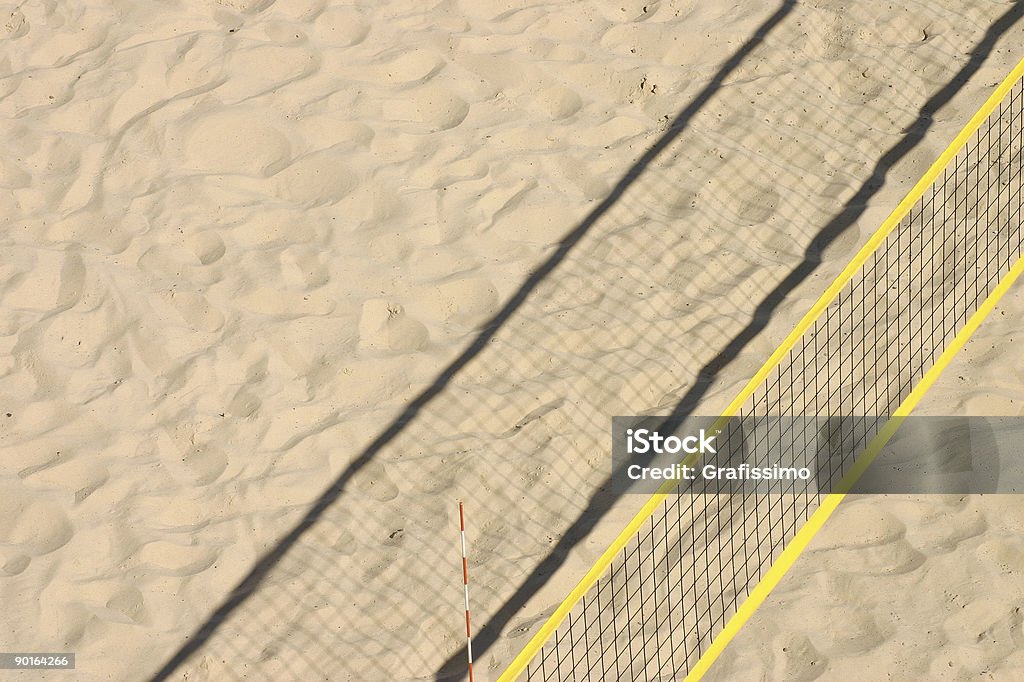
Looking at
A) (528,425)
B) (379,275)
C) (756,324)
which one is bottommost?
(528,425)

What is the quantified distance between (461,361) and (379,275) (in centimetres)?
77

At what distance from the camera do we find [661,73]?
8352mm

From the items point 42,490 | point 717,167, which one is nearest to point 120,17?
point 42,490

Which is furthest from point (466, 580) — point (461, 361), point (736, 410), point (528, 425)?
point (736, 410)

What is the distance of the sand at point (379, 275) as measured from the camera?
6.52 m

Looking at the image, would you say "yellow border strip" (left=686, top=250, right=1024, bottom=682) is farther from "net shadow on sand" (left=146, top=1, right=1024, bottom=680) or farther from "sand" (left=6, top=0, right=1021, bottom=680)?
"net shadow on sand" (left=146, top=1, right=1024, bottom=680)

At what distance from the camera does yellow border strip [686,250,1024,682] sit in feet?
19.9

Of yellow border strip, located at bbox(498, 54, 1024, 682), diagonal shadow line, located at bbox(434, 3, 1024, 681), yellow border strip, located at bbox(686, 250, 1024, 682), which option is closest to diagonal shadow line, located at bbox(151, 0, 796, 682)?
diagonal shadow line, located at bbox(434, 3, 1024, 681)

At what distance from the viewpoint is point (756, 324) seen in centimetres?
723

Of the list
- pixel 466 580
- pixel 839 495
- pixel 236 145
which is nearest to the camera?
pixel 466 580

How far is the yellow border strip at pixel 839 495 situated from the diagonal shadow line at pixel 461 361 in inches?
82.2

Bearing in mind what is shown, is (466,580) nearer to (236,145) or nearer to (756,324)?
(756,324)

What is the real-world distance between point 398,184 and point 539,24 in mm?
1625

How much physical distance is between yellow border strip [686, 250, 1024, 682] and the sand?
270mm
